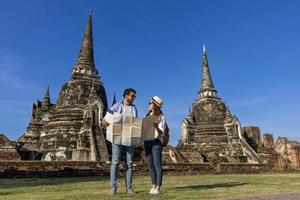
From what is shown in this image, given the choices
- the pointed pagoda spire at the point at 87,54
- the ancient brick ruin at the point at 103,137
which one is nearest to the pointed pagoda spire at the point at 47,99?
the ancient brick ruin at the point at 103,137

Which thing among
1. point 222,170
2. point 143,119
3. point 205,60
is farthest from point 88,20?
point 143,119

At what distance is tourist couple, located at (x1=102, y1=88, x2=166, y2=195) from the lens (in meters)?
6.82

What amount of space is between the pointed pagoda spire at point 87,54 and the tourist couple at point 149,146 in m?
30.7

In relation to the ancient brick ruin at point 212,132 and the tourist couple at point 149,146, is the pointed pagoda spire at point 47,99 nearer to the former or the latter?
the ancient brick ruin at point 212,132

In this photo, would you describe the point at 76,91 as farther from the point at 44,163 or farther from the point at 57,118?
the point at 44,163

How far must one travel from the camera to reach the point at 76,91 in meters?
34.8

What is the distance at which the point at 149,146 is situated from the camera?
23.6 ft

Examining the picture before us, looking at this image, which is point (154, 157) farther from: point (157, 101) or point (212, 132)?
point (212, 132)

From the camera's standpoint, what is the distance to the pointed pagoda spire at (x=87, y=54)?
37.2 m

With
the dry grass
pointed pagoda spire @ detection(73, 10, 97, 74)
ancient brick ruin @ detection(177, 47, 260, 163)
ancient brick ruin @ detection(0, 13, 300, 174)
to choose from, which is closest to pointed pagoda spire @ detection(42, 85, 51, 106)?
ancient brick ruin @ detection(0, 13, 300, 174)

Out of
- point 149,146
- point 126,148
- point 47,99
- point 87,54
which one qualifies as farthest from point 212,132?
point 126,148

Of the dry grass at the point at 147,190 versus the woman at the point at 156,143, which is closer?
the dry grass at the point at 147,190

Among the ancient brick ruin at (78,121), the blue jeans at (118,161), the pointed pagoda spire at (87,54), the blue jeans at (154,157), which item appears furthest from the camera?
the pointed pagoda spire at (87,54)

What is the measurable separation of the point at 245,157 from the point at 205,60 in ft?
53.9
